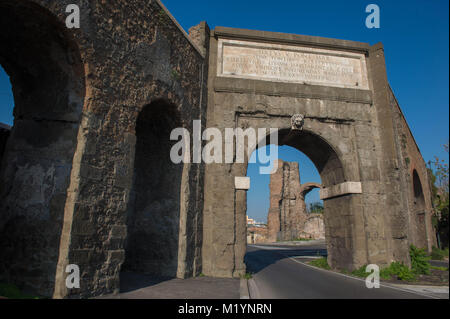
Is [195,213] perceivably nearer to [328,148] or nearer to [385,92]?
[328,148]

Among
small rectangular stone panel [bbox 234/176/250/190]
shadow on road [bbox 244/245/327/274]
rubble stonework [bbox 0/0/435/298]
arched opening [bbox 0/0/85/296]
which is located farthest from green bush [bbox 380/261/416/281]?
arched opening [bbox 0/0/85/296]

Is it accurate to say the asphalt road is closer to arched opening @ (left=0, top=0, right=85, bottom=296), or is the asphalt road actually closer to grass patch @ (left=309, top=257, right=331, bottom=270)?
grass patch @ (left=309, top=257, right=331, bottom=270)

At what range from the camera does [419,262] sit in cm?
802

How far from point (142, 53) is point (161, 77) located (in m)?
0.70

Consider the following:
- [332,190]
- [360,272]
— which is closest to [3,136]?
[332,190]

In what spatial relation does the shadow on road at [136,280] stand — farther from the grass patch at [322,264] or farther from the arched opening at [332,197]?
the grass patch at [322,264]

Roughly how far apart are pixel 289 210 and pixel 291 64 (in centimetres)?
1873

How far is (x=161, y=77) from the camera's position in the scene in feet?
21.0

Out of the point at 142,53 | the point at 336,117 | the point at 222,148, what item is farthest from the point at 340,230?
the point at 142,53

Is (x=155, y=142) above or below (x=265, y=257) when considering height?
above

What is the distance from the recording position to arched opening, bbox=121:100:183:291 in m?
6.96

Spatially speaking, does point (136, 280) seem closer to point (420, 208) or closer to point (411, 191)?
point (411, 191)

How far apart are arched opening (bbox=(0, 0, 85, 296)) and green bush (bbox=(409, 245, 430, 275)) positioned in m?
8.65

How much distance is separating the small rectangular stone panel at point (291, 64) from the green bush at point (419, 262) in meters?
5.11
